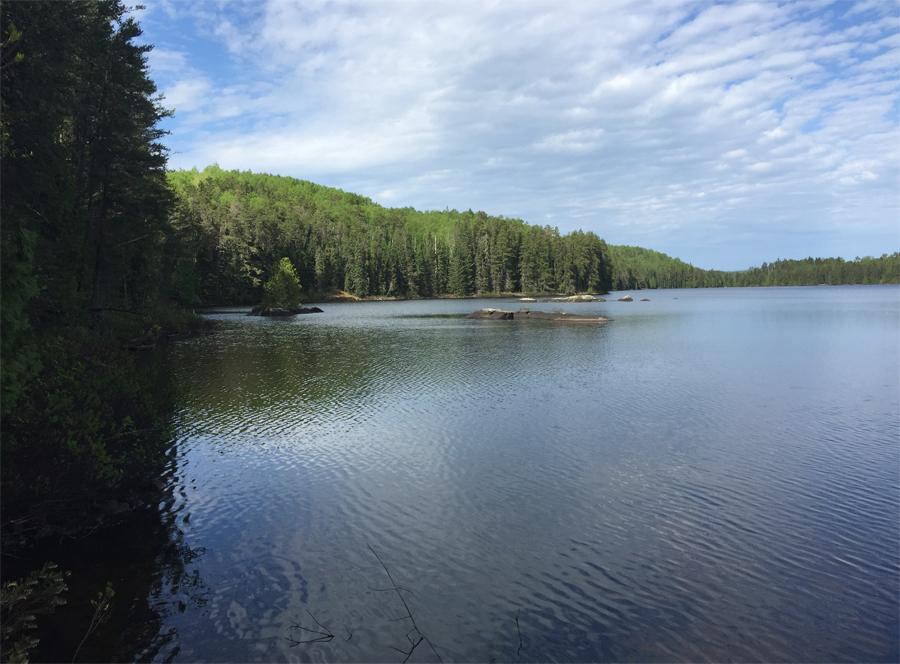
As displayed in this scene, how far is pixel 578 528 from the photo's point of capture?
1037cm

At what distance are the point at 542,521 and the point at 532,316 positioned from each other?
57.2m

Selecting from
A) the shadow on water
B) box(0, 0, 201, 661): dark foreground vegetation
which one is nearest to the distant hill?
box(0, 0, 201, 661): dark foreground vegetation

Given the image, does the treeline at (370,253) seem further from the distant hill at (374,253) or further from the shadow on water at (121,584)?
the shadow on water at (121,584)

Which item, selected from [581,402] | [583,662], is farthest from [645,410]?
[583,662]

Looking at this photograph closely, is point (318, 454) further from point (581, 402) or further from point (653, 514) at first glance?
point (581, 402)

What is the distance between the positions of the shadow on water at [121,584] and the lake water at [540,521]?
0.10 meters

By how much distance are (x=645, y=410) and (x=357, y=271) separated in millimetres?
123529

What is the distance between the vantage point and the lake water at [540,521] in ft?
24.2

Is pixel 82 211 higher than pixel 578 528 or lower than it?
higher

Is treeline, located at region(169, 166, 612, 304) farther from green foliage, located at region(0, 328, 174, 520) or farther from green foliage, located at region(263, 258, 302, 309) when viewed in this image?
green foliage, located at region(0, 328, 174, 520)

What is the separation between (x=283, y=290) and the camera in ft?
273

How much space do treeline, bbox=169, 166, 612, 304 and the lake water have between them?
92.8 meters

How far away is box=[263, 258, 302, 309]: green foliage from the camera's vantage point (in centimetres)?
8106

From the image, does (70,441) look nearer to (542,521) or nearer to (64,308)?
(542,521)
